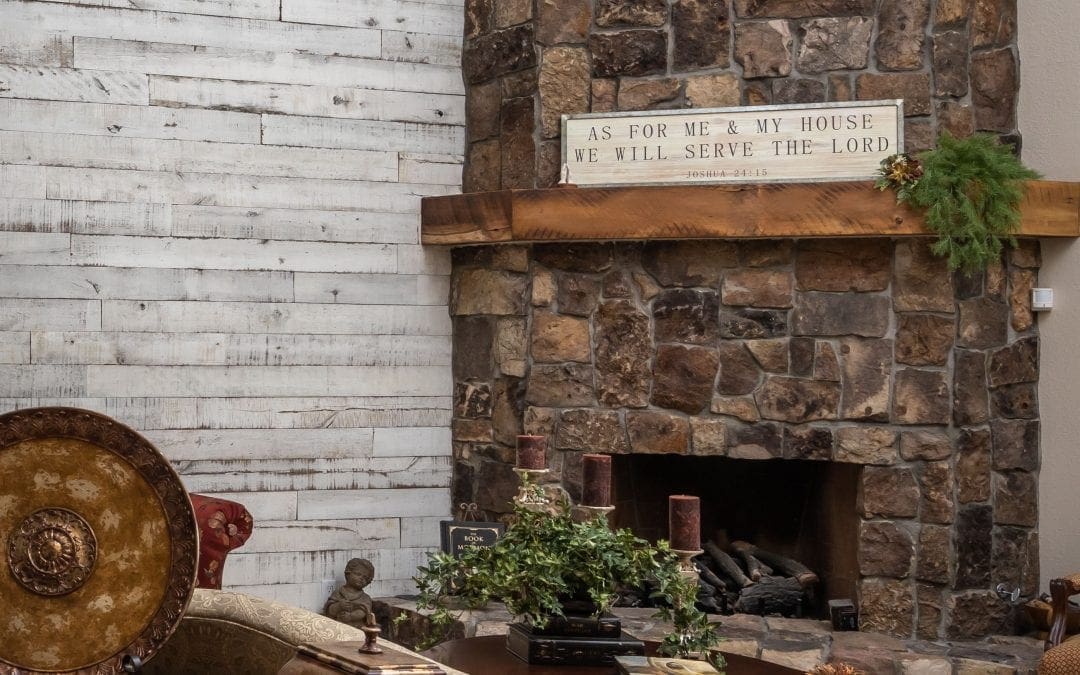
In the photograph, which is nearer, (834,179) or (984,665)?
(984,665)

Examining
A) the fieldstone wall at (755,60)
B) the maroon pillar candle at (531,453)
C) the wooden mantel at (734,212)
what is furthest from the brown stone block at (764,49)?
the maroon pillar candle at (531,453)

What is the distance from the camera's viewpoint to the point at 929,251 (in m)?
4.10

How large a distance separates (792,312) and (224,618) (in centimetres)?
242

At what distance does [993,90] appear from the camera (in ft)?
13.7

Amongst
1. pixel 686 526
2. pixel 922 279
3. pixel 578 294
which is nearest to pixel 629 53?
pixel 578 294

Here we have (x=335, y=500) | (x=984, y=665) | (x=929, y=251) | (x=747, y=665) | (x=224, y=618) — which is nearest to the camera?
(x=224, y=618)

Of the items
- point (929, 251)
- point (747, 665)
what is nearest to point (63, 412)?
point (747, 665)

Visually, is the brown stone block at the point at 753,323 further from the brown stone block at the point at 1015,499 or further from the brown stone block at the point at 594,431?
the brown stone block at the point at 1015,499

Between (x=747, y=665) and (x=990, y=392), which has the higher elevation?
(x=990, y=392)

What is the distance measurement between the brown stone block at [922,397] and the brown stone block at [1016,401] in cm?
19

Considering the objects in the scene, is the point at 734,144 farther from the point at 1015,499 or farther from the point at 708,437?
the point at 1015,499

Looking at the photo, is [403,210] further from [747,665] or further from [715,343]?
[747,665]

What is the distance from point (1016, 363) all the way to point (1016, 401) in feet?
0.43

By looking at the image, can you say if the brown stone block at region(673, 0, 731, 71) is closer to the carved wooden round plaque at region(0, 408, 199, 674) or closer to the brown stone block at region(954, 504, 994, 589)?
the brown stone block at region(954, 504, 994, 589)
